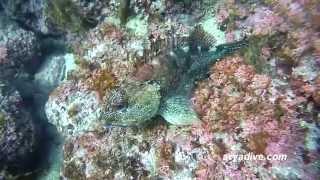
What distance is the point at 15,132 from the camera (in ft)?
17.7

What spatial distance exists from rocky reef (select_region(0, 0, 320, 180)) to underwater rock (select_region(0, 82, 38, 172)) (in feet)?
0.05

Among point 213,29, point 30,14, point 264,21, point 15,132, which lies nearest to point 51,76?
point 30,14

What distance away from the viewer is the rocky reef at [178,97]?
3471 mm

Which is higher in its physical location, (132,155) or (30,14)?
(30,14)

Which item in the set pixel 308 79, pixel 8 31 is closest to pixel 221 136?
pixel 308 79

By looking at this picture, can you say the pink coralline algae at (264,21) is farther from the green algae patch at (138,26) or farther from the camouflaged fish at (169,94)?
the green algae patch at (138,26)

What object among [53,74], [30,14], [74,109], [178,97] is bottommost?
[53,74]

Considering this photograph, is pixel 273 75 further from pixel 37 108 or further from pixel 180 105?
pixel 37 108

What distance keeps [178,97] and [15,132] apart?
2619 millimetres

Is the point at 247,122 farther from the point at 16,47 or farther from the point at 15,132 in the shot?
the point at 16,47

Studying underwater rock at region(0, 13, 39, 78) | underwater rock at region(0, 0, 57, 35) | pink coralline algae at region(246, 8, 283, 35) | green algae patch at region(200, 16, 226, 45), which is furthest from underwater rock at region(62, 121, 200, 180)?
underwater rock at region(0, 0, 57, 35)

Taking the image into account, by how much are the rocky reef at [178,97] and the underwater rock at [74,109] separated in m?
0.02

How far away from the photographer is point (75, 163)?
15.5ft

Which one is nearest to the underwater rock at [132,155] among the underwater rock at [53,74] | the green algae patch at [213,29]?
the green algae patch at [213,29]
